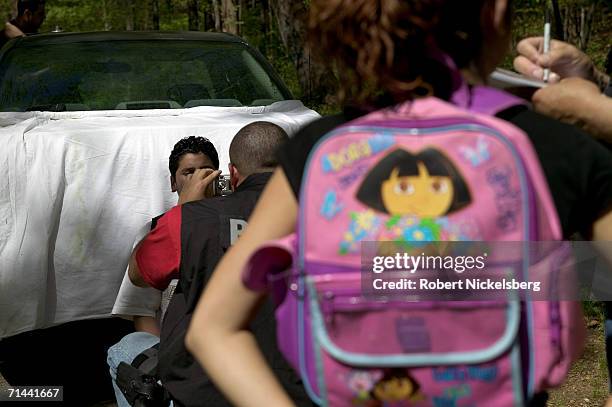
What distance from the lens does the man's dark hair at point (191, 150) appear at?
4.77 m

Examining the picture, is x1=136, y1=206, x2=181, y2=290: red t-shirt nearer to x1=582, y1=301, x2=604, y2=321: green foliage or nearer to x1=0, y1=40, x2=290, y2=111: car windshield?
x1=0, y1=40, x2=290, y2=111: car windshield

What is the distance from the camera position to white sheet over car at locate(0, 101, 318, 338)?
4.97 m

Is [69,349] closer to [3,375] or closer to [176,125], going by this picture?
[3,375]

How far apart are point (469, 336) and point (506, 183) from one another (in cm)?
21

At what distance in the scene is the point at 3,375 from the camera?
5367 mm

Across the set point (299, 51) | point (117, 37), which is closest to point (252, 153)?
point (117, 37)

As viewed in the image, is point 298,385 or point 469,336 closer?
point 469,336

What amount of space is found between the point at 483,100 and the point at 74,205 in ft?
12.6

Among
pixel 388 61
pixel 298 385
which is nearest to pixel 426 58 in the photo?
pixel 388 61

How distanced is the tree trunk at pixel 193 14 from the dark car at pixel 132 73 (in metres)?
16.1

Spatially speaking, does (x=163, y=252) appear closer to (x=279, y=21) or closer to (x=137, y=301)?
(x=137, y=301)

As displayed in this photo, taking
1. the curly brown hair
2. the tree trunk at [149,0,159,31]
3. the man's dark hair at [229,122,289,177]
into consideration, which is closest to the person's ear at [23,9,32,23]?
the man's dark hair at [229,122,289,177]

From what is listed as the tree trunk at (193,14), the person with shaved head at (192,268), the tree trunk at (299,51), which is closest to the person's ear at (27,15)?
the person with shaved head at (192,268)

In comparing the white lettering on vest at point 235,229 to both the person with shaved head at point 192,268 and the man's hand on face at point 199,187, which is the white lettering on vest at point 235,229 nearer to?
the person with shaved head at point 192,268
